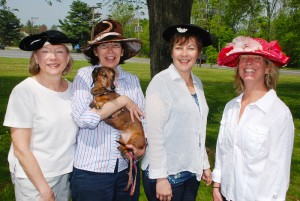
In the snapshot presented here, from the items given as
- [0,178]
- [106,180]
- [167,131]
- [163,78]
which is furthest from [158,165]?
[0,178]

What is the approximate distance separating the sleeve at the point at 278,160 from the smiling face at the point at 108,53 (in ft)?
5.16

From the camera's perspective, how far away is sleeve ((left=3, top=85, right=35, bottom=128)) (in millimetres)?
2777

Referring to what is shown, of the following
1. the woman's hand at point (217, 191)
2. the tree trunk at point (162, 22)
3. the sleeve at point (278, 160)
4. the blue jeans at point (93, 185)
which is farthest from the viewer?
the tree trunk at point (162, 22)

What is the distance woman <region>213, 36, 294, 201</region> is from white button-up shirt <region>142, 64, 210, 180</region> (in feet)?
0.91

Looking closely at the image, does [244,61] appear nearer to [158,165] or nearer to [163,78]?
[163,78]

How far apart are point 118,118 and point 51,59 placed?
0.81 meters

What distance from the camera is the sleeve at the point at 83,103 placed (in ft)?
9.47

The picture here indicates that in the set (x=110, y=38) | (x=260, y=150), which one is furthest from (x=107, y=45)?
(x=260, y=150)

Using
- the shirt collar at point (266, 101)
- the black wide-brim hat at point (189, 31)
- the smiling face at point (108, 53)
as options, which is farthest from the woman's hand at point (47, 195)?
the shirt collar at point (266, 101)

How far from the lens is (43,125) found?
9.55 ft

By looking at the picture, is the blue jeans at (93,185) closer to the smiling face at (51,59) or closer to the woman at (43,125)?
Answer: the woman at (43,125)

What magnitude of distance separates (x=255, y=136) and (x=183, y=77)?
2.93 ft

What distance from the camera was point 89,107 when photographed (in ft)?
9.95

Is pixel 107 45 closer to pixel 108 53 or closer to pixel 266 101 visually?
pixel 108 53
